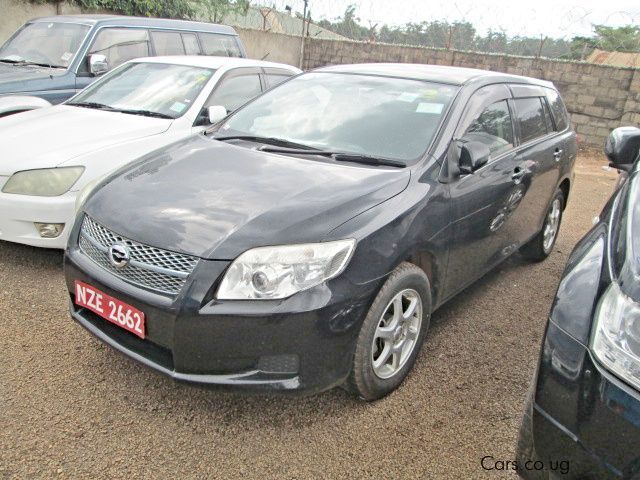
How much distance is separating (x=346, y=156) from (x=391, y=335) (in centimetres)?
99

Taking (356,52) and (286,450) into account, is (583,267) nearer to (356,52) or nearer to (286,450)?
(286,450)

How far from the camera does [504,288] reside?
405 cm

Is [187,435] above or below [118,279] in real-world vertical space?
below

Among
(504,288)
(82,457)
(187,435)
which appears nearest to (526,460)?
(187,435)

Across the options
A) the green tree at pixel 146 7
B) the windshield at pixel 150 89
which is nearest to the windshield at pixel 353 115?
the windshield at pixel 150 89

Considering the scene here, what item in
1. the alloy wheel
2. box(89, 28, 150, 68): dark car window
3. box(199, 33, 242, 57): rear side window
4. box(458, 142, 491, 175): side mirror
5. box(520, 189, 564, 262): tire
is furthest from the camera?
box(199, 33, 242, 57): rear side window

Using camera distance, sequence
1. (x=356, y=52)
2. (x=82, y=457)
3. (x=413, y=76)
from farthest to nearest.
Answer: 1. (x=356, y=52)
2. (x=413, y=76)
3. (x=82, y=457)

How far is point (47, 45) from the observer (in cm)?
623

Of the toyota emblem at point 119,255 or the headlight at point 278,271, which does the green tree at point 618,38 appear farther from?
the toyota emblem at point 119,255

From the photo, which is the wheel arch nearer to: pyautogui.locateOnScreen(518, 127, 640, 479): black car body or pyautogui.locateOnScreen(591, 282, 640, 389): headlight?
pyautogui.locateOnScreen(518, 127, 640, 479): black car body

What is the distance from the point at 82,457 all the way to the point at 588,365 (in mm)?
1921

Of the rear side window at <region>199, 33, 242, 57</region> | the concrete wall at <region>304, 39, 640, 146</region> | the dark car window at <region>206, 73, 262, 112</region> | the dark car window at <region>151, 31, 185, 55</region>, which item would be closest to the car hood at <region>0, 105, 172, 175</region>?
the dark car window at <region>206, 73, 262, 112</region>

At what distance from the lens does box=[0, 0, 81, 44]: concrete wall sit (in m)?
10.2

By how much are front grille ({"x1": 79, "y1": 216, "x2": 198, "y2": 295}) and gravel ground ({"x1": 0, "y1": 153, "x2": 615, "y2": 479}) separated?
50 cm
